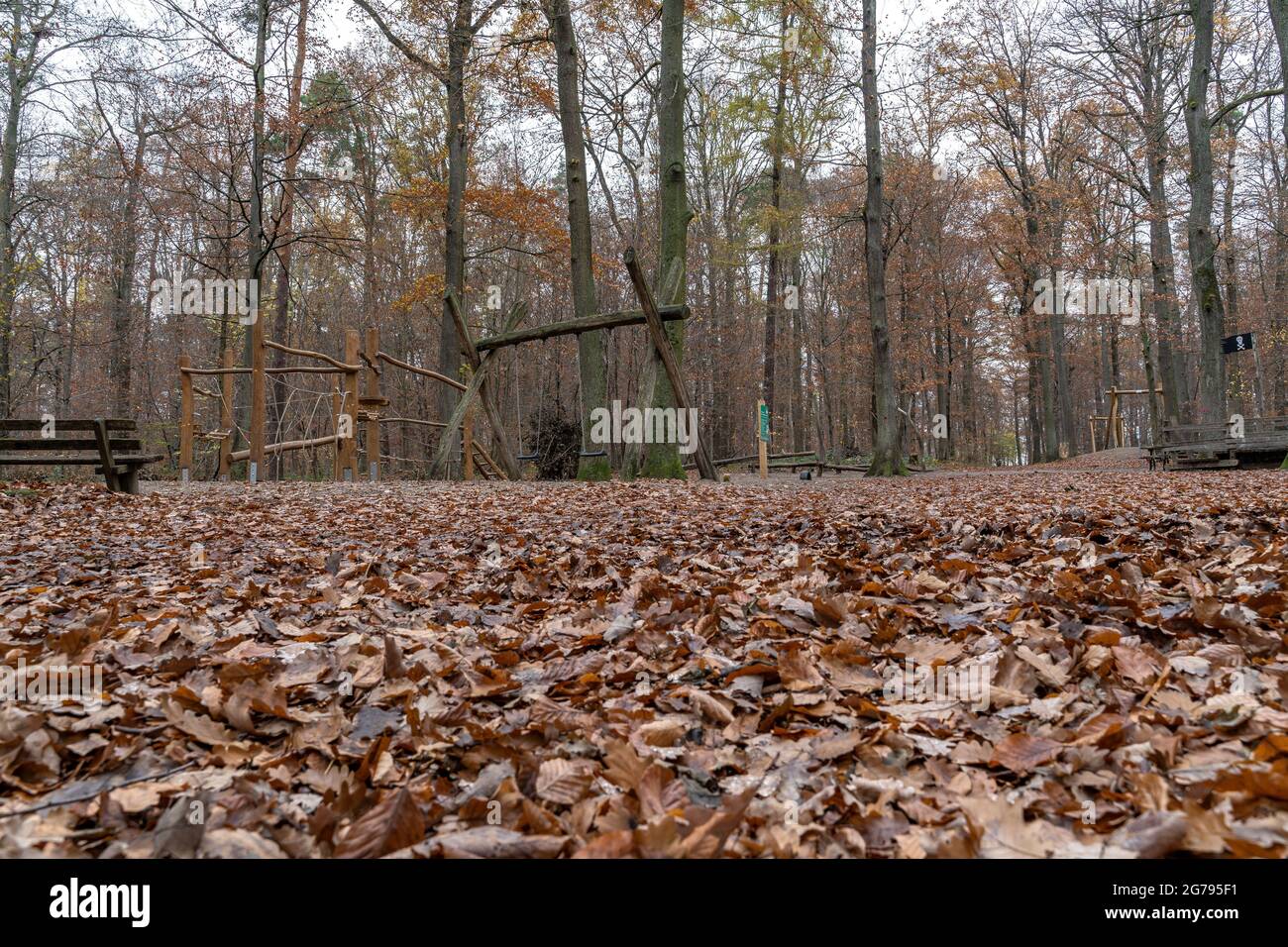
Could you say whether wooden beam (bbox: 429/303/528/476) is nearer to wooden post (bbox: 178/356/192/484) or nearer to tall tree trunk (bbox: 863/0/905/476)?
wooden post (bbox: 178/356/192/484)

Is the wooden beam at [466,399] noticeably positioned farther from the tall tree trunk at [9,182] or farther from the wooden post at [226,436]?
the tall tree trunk at [9,182]

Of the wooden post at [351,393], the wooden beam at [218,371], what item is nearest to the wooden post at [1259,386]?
the wooden post at [351,393]

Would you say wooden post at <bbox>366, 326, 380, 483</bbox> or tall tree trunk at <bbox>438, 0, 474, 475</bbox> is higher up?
tall tree trunk at <bbox>438, 0, 474, 475</bbox>

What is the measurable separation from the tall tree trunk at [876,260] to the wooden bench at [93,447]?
1139 centimetres

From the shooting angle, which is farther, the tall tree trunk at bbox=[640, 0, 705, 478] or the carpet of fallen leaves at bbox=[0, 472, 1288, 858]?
the tall tree trunk at bbox=[640, 0, 705, 478]

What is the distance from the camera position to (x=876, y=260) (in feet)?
47.3

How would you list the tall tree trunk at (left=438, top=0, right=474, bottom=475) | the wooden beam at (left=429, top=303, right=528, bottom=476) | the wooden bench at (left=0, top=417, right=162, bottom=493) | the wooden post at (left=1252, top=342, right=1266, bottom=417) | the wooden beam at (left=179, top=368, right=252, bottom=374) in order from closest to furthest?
the wooden bench at (left=0, top=417, right=162, bottom=493) → the wooden beam at (left=179, top=368, right=252, bottom=374) → the wooden beam at (left=429, top=303, right=528, bottom=476) → the tall tree trunk at (left=438, top=0, right=474, bottom=475) → the wooden post at (left=1252, top=342, right=1266, bottom=417)

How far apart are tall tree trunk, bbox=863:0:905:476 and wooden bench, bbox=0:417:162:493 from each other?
11389 mm

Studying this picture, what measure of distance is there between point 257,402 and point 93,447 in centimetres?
306

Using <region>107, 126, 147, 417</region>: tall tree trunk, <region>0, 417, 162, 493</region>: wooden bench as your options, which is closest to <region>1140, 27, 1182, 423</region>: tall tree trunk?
<region>0, 417, 162, 493</region>: wooden bench

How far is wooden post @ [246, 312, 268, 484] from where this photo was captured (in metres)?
10.9

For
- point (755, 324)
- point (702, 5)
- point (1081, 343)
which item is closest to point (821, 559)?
point (702, 5)

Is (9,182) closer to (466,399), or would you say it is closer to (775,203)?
(466,399)
